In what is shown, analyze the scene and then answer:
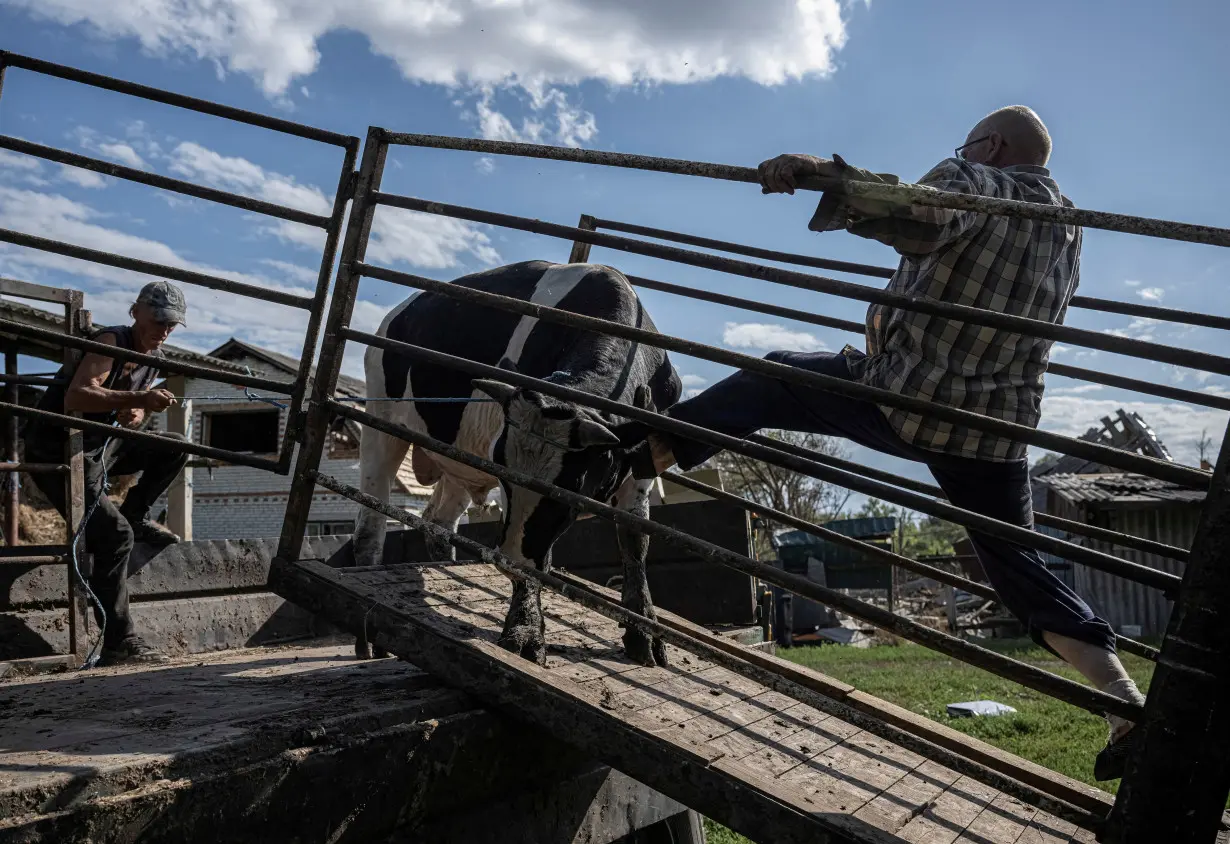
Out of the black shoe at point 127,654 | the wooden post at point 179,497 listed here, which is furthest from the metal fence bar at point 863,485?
the wooden post at point 179,497

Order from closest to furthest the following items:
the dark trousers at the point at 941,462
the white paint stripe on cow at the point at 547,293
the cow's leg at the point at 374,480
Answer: the dark trousers at the point at 941,462
the white paint stripe on cow at the point at 547,293
the cow's leg at the point at 374,480

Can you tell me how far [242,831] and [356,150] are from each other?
251cm

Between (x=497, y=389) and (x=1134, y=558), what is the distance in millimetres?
19928

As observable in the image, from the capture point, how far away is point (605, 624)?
4234 mm

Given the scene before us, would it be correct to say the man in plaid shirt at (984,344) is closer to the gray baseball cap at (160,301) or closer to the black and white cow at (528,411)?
the black and white cow at (528,411)

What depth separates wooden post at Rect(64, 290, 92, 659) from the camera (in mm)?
4371

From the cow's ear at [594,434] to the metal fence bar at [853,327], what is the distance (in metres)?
0.99

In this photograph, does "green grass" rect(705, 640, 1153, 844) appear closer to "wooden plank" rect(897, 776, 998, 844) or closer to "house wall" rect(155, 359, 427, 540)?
"wooden plank" rect(897, 776, 998, 844)

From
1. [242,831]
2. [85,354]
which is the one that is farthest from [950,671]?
[242,831]

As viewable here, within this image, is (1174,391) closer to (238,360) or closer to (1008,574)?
(1008,574)

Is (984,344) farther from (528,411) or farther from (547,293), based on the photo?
(547,293)

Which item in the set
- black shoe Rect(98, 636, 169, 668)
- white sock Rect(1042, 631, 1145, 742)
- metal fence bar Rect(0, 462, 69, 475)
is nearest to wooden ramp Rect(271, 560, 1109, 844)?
white sock Rect(1042, 631, 1145, 742)

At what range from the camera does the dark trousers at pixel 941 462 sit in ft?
8.78

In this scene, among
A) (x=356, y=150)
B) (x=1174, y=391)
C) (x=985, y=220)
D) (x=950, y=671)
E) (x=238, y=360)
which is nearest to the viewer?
(x=985, y=220)
